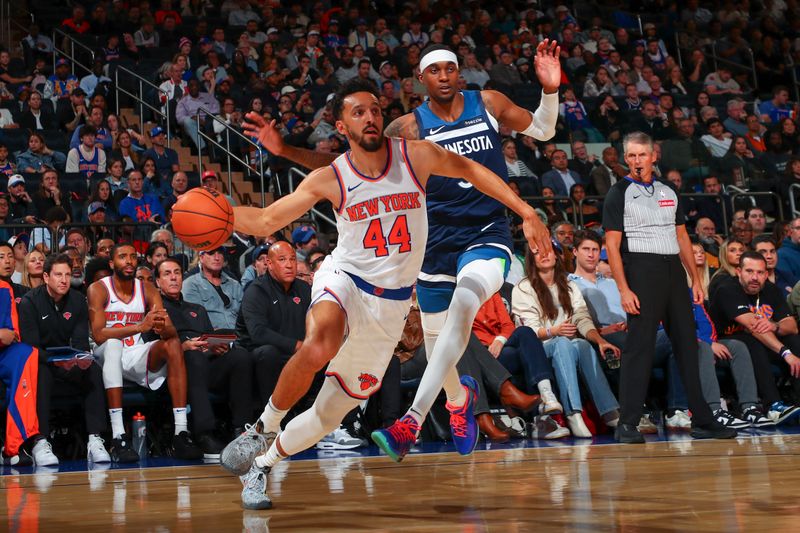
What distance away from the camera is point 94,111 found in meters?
12.5

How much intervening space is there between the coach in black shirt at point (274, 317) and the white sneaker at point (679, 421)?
3012 millimetres

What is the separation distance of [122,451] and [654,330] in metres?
3.73

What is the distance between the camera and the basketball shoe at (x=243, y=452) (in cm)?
454

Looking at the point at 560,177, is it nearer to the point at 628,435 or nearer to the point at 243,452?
the point at 628,435

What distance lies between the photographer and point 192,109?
1344 cm

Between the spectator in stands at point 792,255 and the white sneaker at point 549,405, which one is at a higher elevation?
the spectator in stands at point 792,255

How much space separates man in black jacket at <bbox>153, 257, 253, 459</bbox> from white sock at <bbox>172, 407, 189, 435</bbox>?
7 centimetres

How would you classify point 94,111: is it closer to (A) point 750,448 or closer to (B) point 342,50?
(B) point 342,50

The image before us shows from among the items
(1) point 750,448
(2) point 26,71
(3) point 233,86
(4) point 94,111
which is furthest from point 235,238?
(1) point 750,448

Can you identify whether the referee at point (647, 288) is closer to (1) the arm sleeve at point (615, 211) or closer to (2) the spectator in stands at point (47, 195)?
(1) the arm sleeve at point (615, 211)

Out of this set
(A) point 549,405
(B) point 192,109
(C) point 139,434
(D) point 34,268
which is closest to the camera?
(C) point 139,434

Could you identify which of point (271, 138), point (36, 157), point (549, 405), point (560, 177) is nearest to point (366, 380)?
point (271, 138)

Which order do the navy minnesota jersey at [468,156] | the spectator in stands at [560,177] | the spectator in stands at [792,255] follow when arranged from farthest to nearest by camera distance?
the spectator in stands at [560,177] → the spectator in stands at [792,255] → the navy minnesota jersey at [468,156]

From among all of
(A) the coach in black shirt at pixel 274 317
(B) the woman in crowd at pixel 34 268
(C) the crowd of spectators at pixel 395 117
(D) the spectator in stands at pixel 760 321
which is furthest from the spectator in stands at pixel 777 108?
(B) the woman in crowd at pixel 34 268
